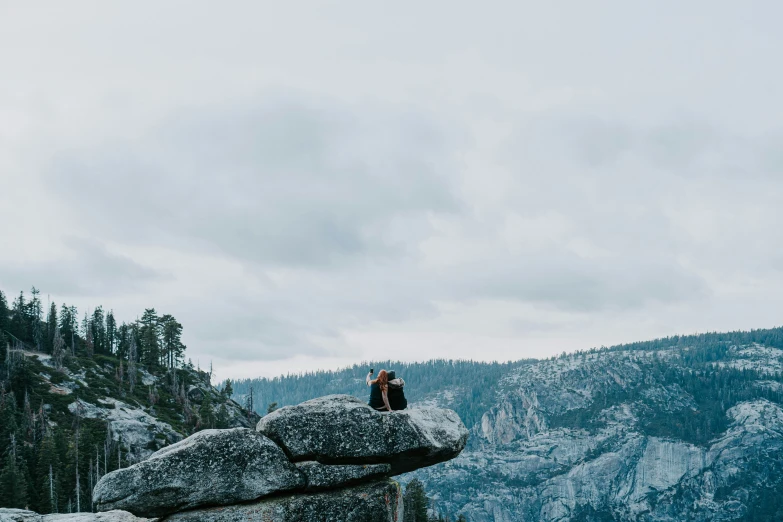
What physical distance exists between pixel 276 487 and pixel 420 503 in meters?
141

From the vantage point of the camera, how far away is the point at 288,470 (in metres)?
24.5

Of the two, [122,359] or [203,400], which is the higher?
[122,359]

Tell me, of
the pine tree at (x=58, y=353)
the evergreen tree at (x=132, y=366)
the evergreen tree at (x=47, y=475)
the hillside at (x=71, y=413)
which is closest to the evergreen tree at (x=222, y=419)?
the hillside at (x=71, y=413)

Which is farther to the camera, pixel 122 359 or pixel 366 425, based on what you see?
pixel 122 359

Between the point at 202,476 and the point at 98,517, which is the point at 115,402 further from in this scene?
the point at 202,476

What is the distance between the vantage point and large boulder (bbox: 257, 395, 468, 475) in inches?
981

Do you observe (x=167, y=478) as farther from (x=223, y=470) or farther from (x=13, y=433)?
(x=13, y=433)

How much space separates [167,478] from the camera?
23219mm

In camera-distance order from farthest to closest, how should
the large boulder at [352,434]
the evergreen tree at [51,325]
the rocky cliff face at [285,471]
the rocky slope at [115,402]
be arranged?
the evergreen tree at [51,325], the rocky slope at [115,402], the large boulder at [352,434], the rocky cliff face at [285,471]

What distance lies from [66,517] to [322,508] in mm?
9028

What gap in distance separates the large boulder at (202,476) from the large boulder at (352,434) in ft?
2.37

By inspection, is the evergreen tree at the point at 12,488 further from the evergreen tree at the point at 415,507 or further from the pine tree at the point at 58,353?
the evergreen tree at the point at 415,507

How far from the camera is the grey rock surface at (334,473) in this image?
24.7 m

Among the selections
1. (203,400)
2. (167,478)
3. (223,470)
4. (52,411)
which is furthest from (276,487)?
(203,400)
